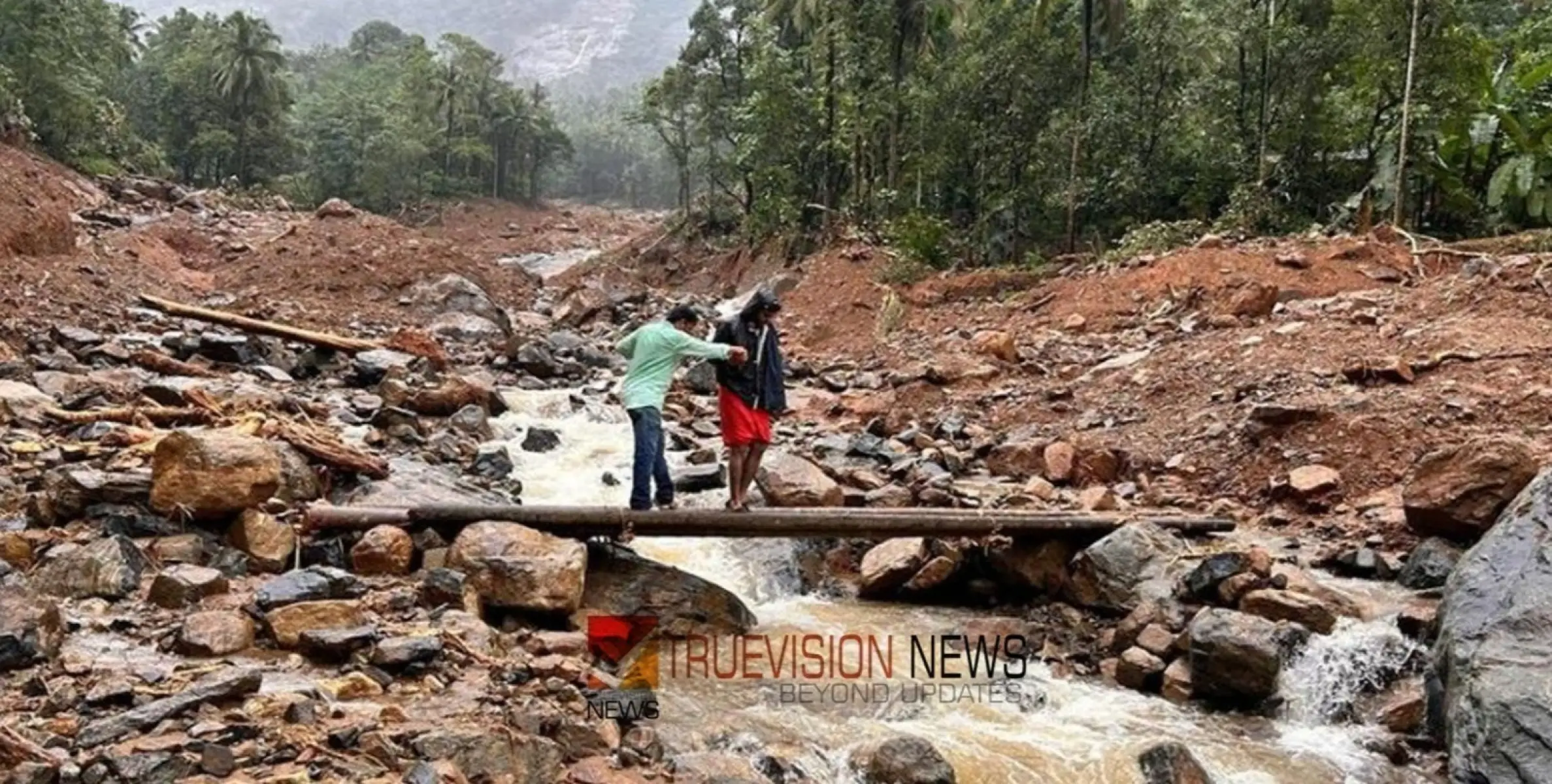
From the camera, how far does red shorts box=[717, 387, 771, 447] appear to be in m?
7.22

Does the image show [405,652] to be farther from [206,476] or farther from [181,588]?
[206,476]

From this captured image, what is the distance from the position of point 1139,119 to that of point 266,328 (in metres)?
17.5

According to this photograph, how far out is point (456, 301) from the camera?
20.5 metres

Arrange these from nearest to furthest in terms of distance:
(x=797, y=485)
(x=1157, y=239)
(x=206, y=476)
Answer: (x=206, y=476)
(x=797, y=485)
(x=1157, y=239)

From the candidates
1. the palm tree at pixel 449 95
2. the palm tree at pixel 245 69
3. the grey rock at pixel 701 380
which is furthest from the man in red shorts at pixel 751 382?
the palm tree at pixel 449 95

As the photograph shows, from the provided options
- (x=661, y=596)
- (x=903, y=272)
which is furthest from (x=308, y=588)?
(x=903, y=272)

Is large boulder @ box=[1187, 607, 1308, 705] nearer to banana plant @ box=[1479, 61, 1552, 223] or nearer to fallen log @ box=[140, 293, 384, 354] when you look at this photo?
fallen log @ box=[140, 293, 384, 354]

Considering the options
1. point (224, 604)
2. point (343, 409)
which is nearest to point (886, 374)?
point (343, 409)

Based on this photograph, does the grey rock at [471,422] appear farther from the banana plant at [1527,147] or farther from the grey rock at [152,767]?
the banana plant at [1527,147]

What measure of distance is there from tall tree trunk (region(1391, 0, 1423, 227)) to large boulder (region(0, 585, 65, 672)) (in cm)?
1706

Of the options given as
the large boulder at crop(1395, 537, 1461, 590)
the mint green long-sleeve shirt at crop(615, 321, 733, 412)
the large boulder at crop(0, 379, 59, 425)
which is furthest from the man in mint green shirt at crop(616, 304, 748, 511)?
the large boulder at crop(0, 379, 59, 425)

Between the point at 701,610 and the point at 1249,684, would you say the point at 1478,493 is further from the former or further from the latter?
the point at 701,610

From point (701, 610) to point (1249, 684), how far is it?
3.46 metres

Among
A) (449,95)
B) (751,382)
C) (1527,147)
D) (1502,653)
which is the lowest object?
(1502,653)
